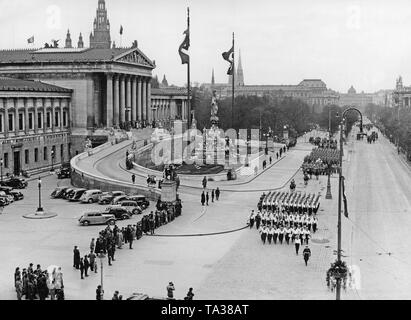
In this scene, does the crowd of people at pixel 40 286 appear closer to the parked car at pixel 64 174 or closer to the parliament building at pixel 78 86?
the parked car at pixel 64 174

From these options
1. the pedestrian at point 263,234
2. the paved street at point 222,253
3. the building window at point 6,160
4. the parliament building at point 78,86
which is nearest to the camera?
the paved street at point 222,253

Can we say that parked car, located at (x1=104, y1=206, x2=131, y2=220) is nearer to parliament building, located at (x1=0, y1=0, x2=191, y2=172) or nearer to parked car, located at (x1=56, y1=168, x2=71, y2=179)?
parked car, located at (x1=56, y1=168, x2=71, y2=179)

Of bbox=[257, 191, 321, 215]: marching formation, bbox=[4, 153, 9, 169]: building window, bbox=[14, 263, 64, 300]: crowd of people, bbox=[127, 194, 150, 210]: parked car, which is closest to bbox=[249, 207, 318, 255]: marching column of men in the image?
bbox=[257, 191, 321, 215]: marching formation

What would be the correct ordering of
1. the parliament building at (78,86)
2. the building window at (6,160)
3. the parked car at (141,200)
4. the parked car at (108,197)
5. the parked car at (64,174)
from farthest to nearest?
the parliament building at (78,86), the building window at (6,160), the parked car at (64,174), the parked car at (108,197), the parked car at (141,200)

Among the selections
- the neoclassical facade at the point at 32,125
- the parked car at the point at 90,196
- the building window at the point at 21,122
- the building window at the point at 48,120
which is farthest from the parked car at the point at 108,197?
the building window at the point at 48,120

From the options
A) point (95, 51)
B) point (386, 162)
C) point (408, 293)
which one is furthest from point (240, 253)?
point (95, 51)

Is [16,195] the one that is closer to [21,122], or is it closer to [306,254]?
[21,122]
